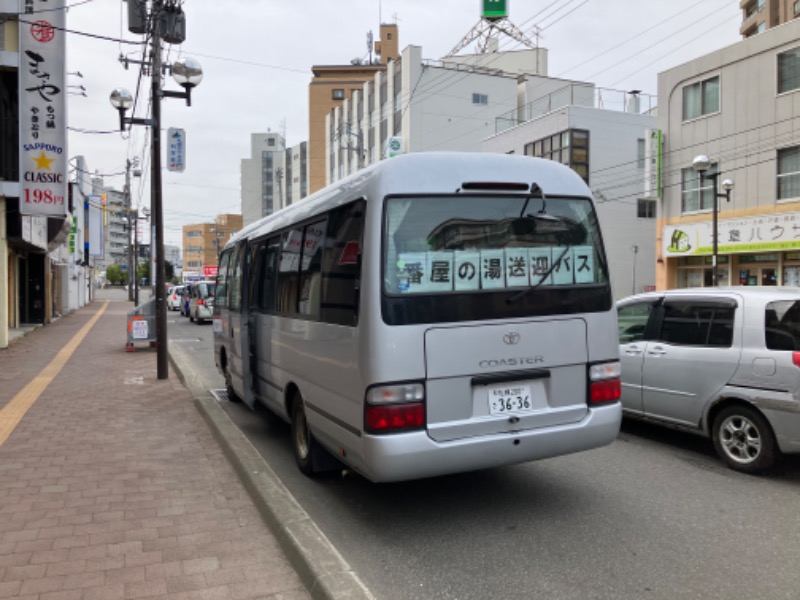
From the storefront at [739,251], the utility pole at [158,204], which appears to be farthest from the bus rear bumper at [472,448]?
the storefront at [739,251]

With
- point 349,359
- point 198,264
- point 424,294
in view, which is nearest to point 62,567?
point 349,359

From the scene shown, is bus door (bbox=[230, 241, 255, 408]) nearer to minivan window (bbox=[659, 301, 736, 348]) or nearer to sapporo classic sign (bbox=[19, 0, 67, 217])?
minivan window (bbox=[659, 301, 736, 348])

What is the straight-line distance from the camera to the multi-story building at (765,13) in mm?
34438

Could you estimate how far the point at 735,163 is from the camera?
69.1 ft

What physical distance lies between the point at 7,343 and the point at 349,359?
51.8ft

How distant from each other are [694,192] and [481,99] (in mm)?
29601

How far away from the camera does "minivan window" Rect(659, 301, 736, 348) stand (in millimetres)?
5621

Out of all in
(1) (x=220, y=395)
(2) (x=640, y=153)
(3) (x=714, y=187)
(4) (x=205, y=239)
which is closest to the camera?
(1) (x=220, y=395)

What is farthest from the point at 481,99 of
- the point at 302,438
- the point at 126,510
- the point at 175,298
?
the point at 126,510

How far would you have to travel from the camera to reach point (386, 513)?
4598 mm

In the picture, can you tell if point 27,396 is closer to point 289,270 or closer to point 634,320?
point 289,270

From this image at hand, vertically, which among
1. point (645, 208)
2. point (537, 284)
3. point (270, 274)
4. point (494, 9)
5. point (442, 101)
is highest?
point (494, 9)

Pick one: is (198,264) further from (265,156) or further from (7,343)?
(7,343)

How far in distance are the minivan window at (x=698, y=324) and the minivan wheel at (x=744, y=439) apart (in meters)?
0.65
